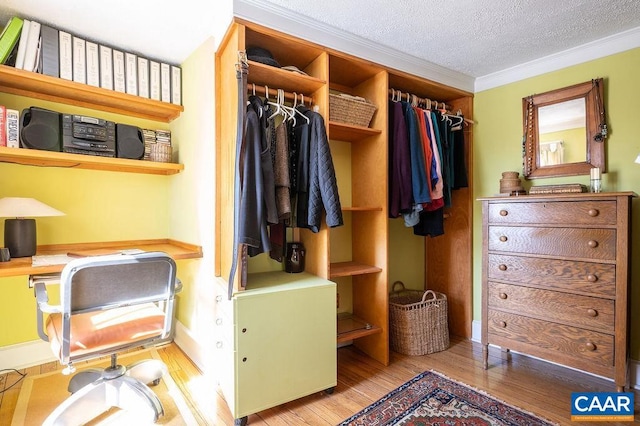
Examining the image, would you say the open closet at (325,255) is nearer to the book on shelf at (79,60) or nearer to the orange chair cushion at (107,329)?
the orange chair cushion at (107,329)

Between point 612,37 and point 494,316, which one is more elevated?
point 612,37

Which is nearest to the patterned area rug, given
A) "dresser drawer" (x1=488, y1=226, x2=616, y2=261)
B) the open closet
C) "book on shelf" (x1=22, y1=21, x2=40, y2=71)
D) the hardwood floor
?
the hardwood floor

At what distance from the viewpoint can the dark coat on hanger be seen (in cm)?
178

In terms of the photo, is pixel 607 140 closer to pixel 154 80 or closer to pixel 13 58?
pixel 154 80

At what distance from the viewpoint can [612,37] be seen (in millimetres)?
1929

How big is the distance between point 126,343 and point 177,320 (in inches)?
39.1

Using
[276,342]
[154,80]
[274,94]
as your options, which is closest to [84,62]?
[154,80]

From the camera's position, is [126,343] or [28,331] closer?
[126,343]

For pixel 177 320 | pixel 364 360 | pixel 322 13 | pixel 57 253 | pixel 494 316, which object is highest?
pixel 322 13

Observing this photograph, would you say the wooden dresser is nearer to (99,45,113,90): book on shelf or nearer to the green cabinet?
the green cabinet

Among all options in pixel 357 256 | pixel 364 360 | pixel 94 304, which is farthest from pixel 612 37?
pixel 94 304

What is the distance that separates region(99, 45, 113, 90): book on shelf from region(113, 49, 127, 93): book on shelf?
0.07ft

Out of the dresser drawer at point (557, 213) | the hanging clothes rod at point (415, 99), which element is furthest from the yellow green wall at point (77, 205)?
the dresser drawer at point (557, 213)

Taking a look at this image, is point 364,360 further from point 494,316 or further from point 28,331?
point 28,331
